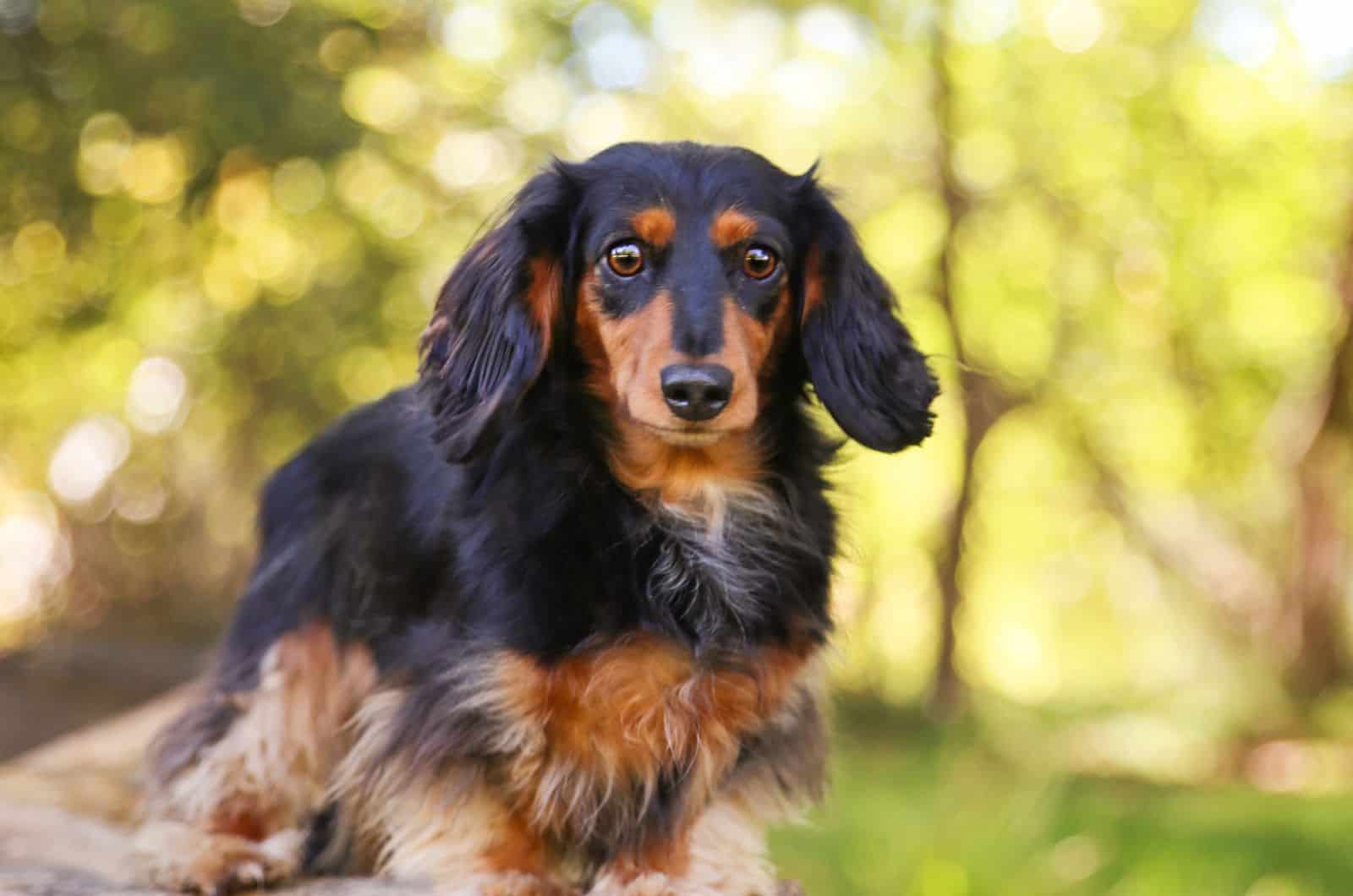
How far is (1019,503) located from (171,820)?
34.0ft

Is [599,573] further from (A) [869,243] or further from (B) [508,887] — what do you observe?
(A) [869,243]

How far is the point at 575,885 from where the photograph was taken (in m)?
2.49

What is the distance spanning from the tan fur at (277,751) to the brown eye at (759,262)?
3.68ft

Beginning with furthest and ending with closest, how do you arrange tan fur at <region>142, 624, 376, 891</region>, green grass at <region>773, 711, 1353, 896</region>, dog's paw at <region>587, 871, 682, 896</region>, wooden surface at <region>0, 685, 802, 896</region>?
green grass at <region>773, 711, 1353, 896</region>, tan fur at <region>142, 624, 376, 891</region>, wooden surface at <region>0, 685, 802, 896</region>, dog's paw at <region>587, 871, 682, 896</region>

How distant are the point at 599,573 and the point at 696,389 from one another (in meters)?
0.41

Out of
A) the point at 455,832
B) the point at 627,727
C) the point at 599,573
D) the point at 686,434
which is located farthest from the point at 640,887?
the point at 686,434

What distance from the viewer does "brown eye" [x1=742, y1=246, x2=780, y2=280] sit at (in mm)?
2492

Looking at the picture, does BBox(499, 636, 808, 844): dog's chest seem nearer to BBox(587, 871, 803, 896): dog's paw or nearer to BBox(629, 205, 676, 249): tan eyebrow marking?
BBox(587, 871, 803, 896): dog's paw

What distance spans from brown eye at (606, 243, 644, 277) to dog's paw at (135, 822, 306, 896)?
135 centimetres

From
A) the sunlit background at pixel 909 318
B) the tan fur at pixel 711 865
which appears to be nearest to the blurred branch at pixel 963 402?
the sunlit background at pixel 909 318

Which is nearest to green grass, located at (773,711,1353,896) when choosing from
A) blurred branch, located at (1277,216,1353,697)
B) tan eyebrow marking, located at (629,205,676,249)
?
tan eyebrow marking, located at (629,205,676,249)

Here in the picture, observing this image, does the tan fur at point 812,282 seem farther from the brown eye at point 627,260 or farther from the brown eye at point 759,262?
the brown eye at point 627,260

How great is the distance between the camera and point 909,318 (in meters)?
4.77

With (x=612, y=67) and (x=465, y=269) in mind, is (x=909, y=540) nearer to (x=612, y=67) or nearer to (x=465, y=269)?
(x=612, y=67)
